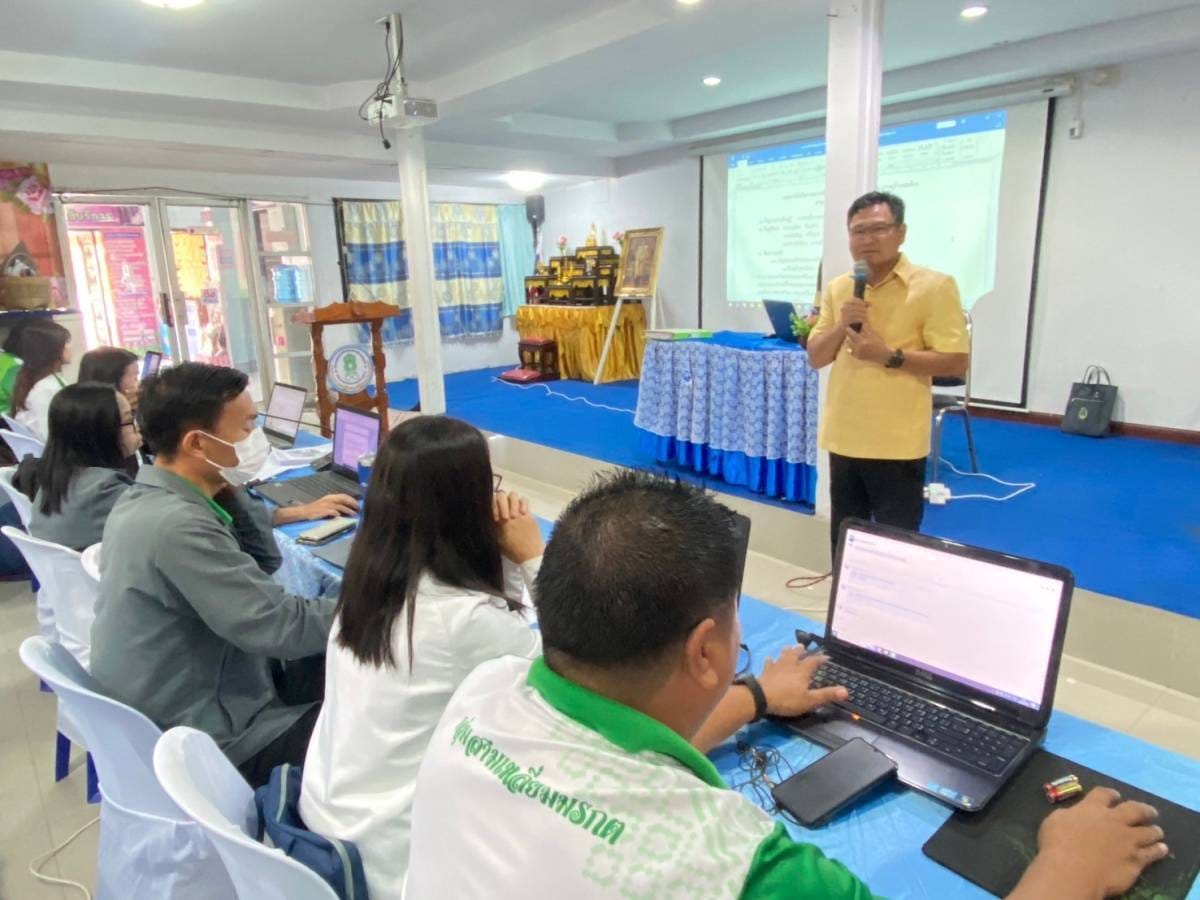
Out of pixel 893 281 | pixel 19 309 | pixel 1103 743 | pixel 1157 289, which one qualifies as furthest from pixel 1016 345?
pixel 19 309

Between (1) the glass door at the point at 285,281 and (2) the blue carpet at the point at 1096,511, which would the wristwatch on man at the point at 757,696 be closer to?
(2) the blue carpet at the point at 1096,511

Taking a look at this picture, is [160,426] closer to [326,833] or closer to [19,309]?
[326,833]

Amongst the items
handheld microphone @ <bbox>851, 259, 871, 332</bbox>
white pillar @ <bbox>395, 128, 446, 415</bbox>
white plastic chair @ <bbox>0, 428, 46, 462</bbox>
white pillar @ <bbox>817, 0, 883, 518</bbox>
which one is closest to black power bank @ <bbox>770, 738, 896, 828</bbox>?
handheld microphone @ <bbox>851, 259, 871, 332</bbox>

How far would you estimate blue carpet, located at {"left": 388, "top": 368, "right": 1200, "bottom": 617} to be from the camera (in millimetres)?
2902

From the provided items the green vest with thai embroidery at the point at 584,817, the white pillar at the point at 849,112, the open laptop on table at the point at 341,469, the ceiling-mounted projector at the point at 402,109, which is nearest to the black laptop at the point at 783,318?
the white pillar at the point at 849,112

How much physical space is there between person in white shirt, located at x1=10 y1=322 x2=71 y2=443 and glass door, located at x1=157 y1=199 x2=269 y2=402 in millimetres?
3023

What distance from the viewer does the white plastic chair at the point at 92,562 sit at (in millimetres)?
1574

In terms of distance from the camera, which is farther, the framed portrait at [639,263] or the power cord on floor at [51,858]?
the framed portrait at [639,263]

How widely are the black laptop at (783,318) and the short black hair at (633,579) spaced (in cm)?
352

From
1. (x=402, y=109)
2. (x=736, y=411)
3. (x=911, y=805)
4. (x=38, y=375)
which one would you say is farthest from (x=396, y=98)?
(x=911, y=805)

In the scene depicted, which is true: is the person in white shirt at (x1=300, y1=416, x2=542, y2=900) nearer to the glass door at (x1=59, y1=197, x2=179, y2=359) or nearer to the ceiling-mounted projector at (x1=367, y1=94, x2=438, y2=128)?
the ceiling-mounted projector at (x1=367, y1=94, x2=438, y2=128)

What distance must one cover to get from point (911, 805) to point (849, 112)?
2.94 m

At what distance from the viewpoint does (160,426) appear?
1.59m

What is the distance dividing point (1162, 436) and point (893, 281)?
146 inches
